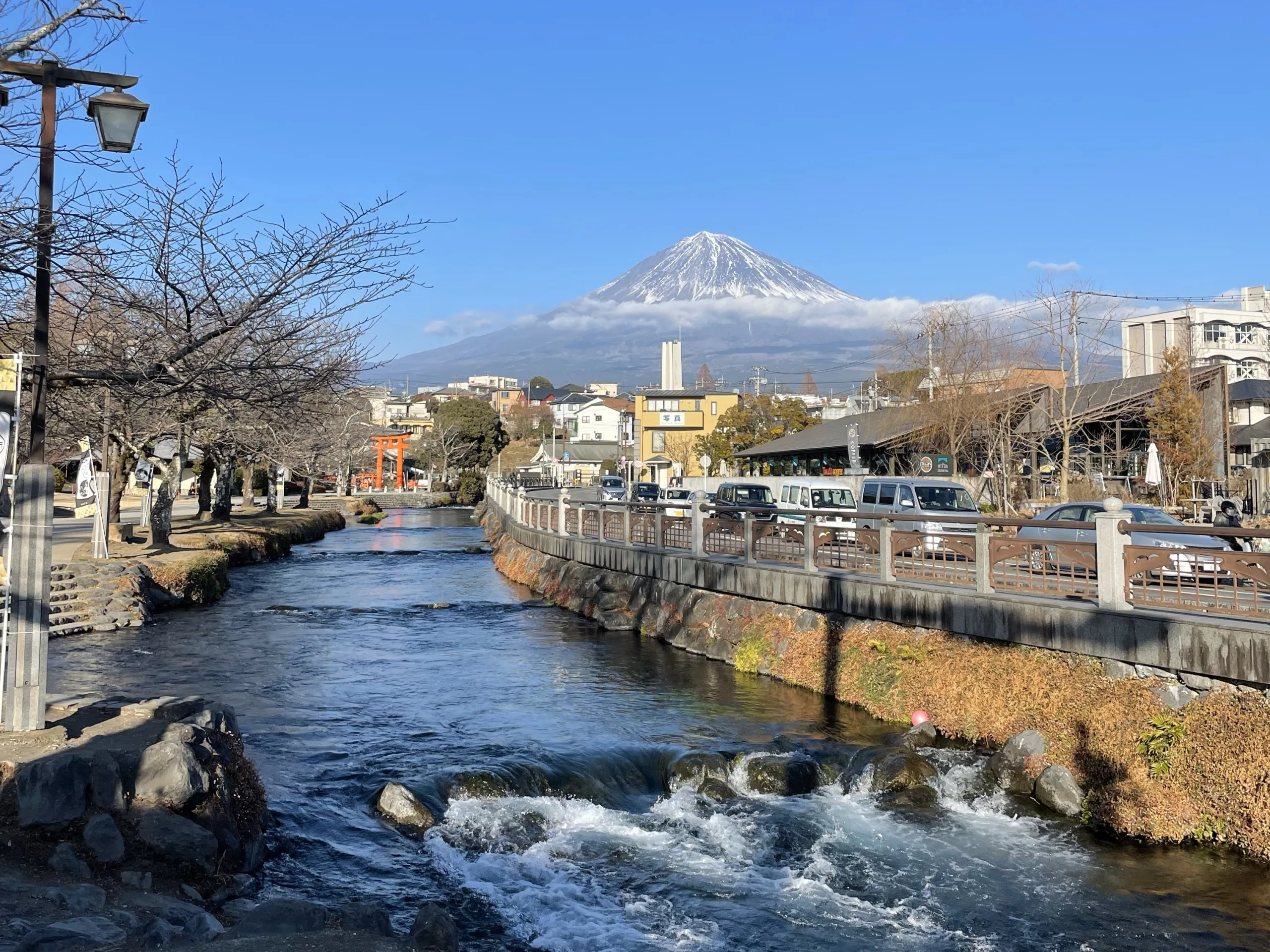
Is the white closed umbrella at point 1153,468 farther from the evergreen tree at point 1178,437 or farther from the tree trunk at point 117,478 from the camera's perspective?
the tree trunk at point 117,478

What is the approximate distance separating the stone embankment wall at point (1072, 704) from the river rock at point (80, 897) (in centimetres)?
901

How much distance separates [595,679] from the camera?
57.6 ft

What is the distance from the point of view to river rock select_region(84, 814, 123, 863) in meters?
7.38

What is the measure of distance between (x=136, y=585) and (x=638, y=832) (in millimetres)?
16354

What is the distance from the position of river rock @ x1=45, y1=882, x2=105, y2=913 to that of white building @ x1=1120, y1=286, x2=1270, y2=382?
81.1m

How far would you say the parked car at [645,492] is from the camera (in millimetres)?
47906

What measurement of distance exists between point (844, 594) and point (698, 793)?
17.7 feet

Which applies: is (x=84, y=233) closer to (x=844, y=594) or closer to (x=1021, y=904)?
(x=1021, y=904)

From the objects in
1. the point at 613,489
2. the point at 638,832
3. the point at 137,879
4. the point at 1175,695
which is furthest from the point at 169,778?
the point at 613,489

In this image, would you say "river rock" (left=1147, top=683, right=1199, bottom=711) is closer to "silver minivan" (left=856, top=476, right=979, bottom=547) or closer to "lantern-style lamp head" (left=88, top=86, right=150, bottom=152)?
"lantern-style lamp head" (left=88, top=86, right=150, bottom=152)

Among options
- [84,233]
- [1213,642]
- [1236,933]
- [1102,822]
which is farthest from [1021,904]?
[84,233]

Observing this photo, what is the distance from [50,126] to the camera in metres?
8.62

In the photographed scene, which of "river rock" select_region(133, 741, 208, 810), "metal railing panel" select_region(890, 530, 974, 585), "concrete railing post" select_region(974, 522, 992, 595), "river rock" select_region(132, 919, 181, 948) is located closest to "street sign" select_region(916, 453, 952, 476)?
"metal railing panel" select_region(890, 530, 974, 585)

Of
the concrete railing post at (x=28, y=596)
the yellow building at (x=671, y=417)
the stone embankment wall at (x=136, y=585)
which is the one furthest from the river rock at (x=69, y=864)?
the yellow building at (x=671, y=417)
